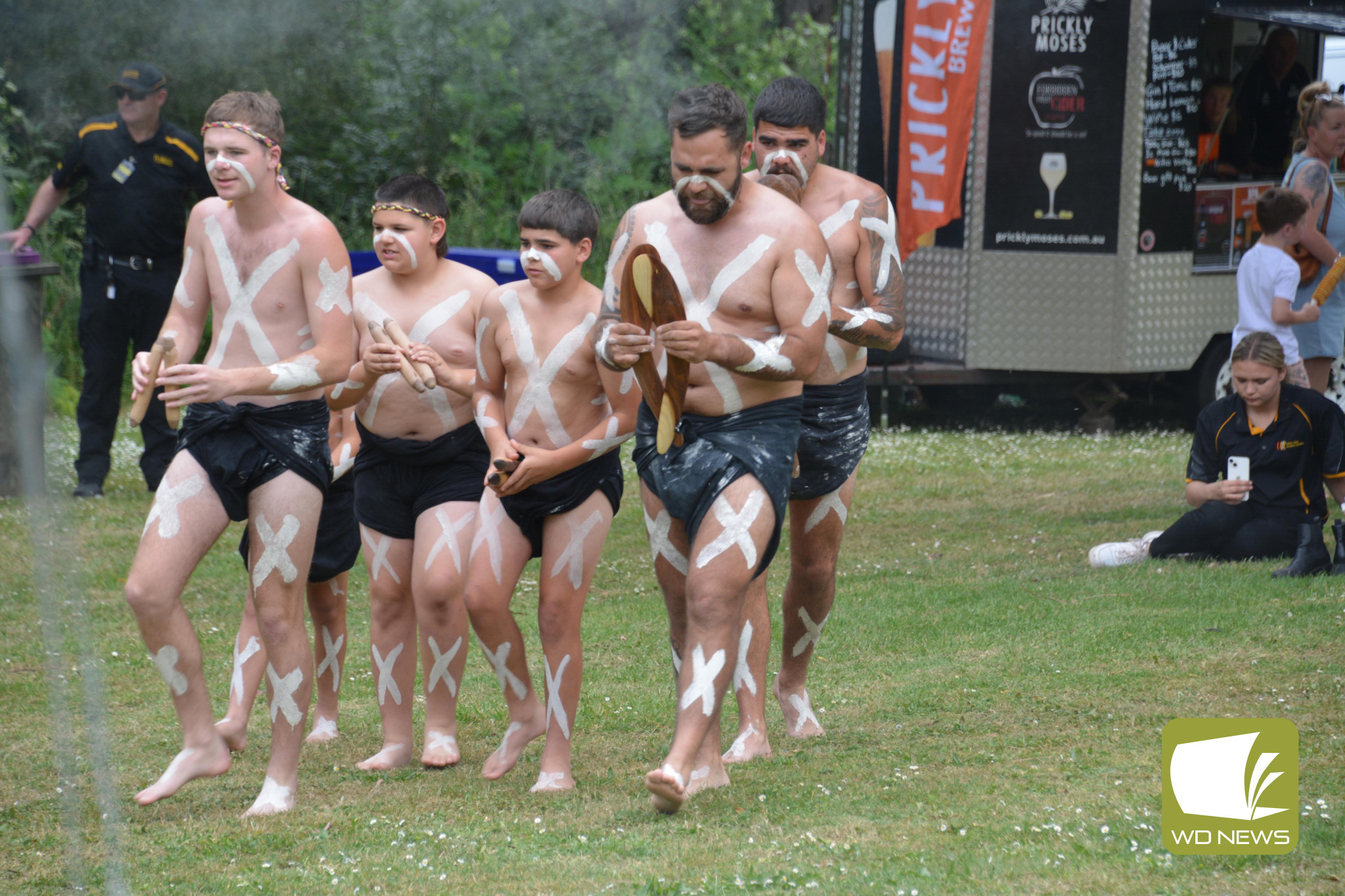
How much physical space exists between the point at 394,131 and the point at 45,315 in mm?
4826

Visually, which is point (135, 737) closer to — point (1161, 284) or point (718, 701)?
point (718, 701)

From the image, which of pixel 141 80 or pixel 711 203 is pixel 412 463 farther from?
pixel 141 80

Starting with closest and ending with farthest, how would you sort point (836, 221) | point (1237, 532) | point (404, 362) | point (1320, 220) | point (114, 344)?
→ 1. point (404, 362)
2. point (836, 221)
3. point (1237, 532)
4. point (1320, 220)
5. point (114, 344)

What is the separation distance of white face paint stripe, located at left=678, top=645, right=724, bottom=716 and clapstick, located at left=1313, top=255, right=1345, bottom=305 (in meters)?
4.95

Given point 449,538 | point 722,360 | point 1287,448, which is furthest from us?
point 1287,448

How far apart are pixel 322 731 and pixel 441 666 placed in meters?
0.69

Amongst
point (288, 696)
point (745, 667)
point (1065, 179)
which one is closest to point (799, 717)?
point (745, 667)

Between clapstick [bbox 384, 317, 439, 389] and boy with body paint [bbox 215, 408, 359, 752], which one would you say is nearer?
clapstick [bbox 384, 317, 439, 389]

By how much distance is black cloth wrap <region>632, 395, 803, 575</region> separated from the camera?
397 cm

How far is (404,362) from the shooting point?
13.9 ft

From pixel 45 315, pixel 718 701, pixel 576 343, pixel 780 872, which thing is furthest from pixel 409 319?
pixel 45 315

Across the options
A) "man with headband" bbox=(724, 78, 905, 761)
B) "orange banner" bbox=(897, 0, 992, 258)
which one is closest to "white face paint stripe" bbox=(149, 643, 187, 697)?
"man with headband" bbox=(724, 78, 905, 761)

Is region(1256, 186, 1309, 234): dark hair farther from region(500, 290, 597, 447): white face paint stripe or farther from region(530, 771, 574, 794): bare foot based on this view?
region(530, 771, 574, 794): bare foot

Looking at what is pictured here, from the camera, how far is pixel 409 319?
4695 millimetres
